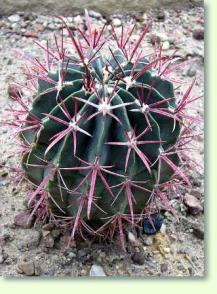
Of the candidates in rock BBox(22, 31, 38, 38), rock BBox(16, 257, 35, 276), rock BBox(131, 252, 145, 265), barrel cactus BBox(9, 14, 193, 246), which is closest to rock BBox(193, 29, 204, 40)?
rock BBox(22, 31, 38, 38)

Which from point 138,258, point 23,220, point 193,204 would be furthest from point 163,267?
point 23,220

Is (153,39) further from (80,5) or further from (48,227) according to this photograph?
(48,227)

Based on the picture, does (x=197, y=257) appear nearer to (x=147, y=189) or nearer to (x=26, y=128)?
(x=147, y=189)

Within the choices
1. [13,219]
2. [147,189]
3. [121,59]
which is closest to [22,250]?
[13,219]

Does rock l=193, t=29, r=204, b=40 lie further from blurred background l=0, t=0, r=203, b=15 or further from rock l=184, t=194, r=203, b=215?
rock l=184, t=194, r=203, b=215

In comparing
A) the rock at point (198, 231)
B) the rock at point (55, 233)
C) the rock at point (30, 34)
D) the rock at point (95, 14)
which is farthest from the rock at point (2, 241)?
the rock at point (95, 14)

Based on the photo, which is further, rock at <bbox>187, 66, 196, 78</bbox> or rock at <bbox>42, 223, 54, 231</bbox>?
rock at <bbox>187, 66, 196, 78</bbox>
